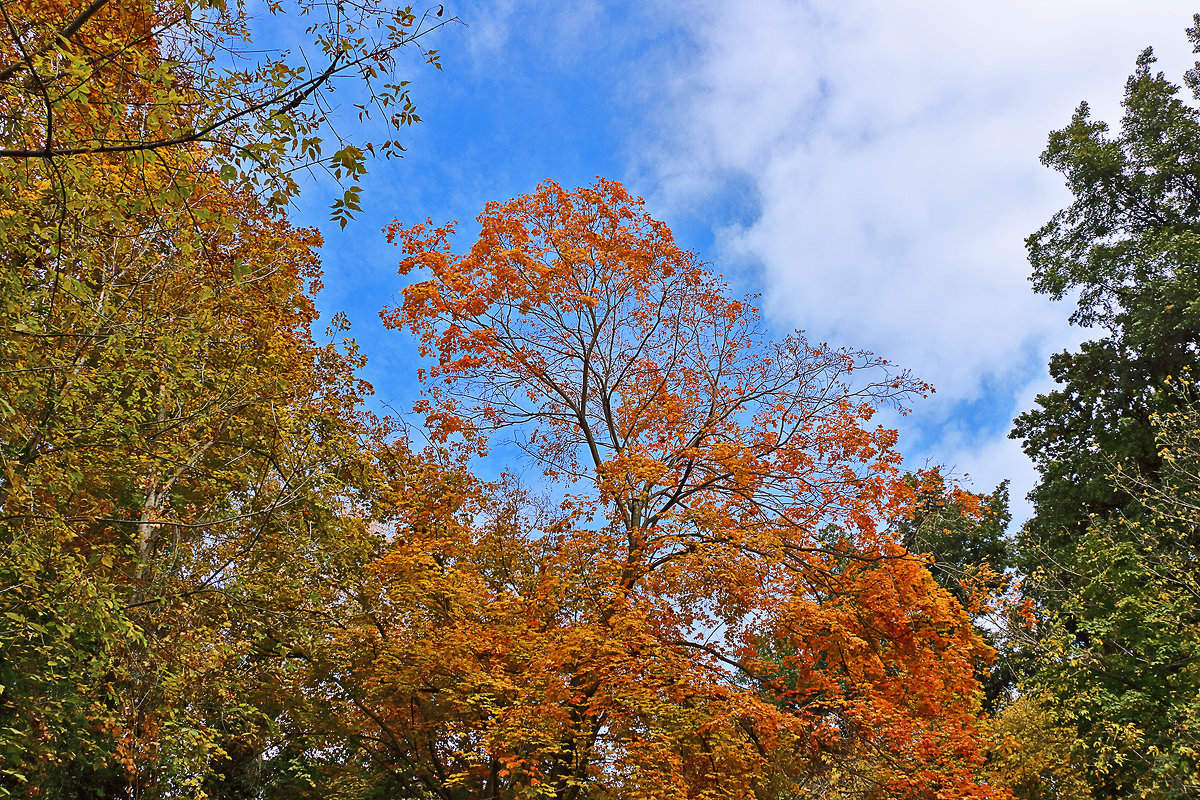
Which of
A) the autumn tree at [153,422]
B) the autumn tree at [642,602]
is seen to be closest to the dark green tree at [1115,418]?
the autumn tree at [642,602]

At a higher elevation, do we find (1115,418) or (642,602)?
(1115,418)

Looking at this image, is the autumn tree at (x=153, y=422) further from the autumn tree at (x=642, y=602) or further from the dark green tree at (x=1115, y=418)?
the dark green tree at (x=1115, y=418)

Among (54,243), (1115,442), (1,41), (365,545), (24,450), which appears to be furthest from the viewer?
(1115,442)

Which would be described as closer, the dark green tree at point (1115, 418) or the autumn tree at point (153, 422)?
the autumn tree at point (153, 422)

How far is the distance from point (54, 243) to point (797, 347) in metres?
10.5

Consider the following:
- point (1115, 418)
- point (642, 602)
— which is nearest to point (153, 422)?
point (642, 602)

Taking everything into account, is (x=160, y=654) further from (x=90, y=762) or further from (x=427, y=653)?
(x=427, y=653)

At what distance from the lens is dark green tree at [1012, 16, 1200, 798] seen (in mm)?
14281

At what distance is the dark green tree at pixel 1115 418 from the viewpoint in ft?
46.9

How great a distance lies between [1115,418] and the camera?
68.9 feet

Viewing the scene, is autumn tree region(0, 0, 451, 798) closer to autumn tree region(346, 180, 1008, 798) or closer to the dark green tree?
autumn tree region(346, 180, 1008, 798)

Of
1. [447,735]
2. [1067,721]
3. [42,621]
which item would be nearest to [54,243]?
[42,621]

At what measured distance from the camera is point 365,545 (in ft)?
35.6

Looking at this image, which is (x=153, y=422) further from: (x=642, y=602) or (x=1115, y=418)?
(x=1115, y=418)
